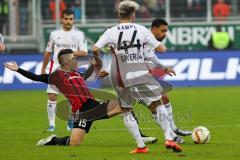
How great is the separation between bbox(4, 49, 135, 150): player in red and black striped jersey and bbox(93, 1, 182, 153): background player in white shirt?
561 mm

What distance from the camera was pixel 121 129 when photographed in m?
16.5

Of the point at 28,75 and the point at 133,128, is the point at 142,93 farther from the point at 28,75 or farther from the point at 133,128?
the point at 28,75

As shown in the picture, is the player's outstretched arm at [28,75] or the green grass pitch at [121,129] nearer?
the green grass pitch at [121,129]

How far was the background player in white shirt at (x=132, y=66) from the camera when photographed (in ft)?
39.9

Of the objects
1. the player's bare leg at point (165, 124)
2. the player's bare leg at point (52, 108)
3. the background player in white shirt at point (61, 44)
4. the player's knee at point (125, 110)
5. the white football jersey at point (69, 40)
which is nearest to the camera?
Result: the player's bare leg at point (165, 124)

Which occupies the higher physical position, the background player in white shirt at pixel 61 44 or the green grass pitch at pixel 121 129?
the background player in white shirt at pixel 61 44

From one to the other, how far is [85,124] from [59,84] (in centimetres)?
115

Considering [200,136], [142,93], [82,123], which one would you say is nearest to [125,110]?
[142,93]

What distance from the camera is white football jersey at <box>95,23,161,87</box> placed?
12.2m

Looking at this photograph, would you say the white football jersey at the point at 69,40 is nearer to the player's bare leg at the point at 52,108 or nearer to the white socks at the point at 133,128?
the player's bare leg at the point at 52,108

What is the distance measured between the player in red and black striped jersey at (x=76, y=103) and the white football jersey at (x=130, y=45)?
0.71 m

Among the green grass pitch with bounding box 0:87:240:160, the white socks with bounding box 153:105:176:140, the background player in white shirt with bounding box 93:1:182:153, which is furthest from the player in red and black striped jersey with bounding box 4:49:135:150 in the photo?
the white socks with bounding box 153:105:176:140

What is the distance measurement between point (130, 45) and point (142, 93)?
857 mm

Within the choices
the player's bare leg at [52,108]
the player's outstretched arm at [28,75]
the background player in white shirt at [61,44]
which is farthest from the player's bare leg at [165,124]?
the background player in white shirt at [61,44]
